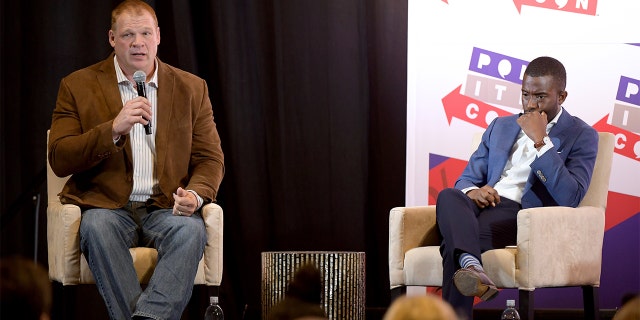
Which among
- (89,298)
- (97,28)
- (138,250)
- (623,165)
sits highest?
(97,28)

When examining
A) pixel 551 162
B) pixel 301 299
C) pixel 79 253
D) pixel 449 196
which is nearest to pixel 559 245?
pixel 551 162

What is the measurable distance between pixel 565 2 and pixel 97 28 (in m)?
2.46

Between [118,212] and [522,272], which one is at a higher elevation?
[118,212]

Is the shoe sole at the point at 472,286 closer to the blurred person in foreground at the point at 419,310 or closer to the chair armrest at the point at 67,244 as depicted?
the chair armrest at the point at 67,244

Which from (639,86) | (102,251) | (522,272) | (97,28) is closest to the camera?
(102,251)

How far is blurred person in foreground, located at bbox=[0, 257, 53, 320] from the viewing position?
1248 millimetres

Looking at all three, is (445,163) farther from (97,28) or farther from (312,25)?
(97,28)

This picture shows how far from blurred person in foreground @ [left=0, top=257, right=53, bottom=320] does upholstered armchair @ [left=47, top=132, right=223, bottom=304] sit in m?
2.38

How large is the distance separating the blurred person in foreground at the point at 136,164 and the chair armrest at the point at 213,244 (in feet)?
0.18

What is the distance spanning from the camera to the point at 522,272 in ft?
12.4

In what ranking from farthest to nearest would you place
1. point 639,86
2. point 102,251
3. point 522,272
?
Answer: 1. point 639,86
2. point 522,272
3. point 102,251

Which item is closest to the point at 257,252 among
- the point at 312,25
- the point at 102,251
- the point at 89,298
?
the point at 89,298

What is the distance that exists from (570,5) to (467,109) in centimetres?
73

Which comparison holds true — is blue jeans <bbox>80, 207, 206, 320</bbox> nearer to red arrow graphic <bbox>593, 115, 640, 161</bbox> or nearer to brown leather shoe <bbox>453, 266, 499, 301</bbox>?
brown leather shoe <bbox>453, 266, 499, 301</bbox>
